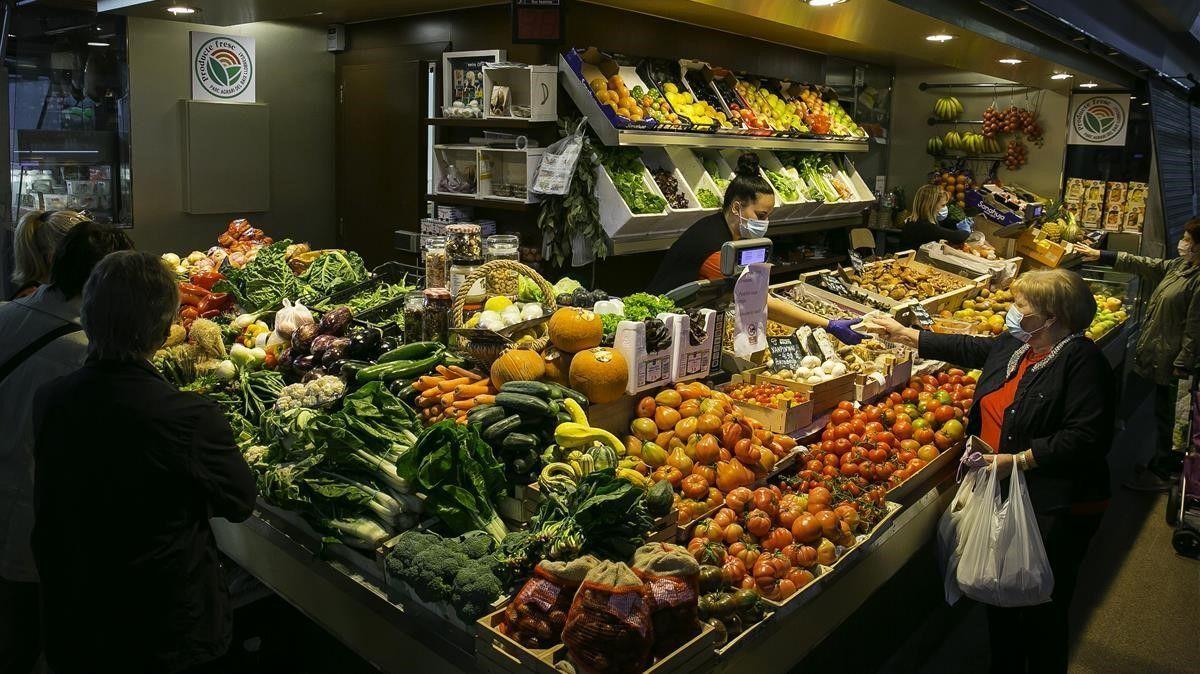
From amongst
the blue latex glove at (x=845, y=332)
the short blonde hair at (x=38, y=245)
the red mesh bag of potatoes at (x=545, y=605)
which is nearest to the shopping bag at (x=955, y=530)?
the blue latex glove at (x=845, y=332)

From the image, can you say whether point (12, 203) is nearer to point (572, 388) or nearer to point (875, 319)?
point (572, 388)

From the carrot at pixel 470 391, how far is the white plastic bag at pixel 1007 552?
1.97 metres

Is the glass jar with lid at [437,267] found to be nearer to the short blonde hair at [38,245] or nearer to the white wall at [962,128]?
the short blonde hair at [38,245]

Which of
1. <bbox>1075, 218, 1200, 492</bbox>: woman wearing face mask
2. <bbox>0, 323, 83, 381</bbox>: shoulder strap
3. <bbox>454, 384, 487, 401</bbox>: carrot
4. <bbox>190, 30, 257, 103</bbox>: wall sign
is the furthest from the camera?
<bbox>190, 30, 257, 103</bbox>: wall sign

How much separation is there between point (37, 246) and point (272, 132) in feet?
15.9

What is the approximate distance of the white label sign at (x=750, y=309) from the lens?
390cm

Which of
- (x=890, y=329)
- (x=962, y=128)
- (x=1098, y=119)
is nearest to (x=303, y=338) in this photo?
(x=890, y=329)

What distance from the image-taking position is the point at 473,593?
7.98 ft

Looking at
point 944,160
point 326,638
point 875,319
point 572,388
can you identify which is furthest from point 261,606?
point 944,160

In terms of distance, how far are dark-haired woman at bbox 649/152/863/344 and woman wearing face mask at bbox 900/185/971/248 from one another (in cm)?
346

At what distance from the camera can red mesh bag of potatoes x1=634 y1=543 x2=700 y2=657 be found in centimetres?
227

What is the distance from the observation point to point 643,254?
734 cm

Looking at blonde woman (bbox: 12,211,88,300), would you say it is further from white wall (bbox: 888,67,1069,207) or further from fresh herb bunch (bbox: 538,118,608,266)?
white wall (bbox: 888,67,1069,207)

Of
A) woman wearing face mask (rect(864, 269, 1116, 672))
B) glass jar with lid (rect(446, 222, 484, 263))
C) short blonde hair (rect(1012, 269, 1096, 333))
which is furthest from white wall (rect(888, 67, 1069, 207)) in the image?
glass jar with lid (rect(446, 222, 484, 263))
